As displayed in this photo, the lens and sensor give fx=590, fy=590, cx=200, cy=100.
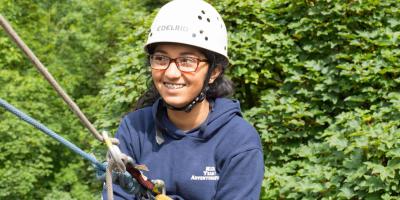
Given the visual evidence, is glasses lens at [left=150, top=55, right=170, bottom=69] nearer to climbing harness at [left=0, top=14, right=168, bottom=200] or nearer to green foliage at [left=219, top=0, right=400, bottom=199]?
climbing harness at [left=0, top=14, right=168, bottom=200]

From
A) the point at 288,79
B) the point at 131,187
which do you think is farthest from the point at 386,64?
the point at 131,187

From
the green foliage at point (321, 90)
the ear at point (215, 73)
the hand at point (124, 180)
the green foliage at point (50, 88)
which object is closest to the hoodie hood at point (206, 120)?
the ear at point (215, 73)

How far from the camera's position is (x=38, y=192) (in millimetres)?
10500

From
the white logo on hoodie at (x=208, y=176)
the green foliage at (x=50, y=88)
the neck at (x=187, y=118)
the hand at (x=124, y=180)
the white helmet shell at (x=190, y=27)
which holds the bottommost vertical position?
the green foliage at (x=50, y=88)

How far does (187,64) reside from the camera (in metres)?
2.55

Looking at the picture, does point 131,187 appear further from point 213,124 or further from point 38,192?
point 38,192

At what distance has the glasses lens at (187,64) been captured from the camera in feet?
8.33

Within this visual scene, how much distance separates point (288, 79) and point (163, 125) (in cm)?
274

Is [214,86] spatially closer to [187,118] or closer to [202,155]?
[187,118]

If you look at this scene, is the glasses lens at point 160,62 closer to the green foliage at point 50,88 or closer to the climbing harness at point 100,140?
the climbing harness at point 100,140

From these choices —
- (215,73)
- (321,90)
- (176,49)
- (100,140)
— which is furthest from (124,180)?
(321,90)

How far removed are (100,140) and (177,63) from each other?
55 cm

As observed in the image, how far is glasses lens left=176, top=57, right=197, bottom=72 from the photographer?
2.54 metres

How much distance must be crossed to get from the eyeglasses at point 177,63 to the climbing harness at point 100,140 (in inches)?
17.7
